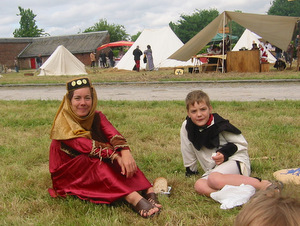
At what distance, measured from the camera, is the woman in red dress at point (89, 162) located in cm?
268

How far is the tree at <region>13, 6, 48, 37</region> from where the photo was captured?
215 ft

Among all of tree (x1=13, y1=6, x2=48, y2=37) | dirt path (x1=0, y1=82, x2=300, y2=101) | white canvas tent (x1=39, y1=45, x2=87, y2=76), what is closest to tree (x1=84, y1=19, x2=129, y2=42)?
tree (x1=13, y1=6, x2=48, y2=37)

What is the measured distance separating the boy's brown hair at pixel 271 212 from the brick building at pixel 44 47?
45.9 metres

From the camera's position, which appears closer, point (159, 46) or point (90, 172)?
point (90, 172)

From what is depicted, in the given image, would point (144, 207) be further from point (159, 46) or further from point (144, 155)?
point (159, 46)

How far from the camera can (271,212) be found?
112 cm

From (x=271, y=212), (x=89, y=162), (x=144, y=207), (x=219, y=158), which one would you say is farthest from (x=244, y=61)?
(x=271, y=212)

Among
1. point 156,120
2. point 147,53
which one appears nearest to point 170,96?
point 156,120

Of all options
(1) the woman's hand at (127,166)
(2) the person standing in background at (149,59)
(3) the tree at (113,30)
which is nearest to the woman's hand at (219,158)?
(1) the woman's hand at (127,166)

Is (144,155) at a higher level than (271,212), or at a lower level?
lower

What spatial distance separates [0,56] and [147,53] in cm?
3366

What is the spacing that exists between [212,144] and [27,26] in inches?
2803

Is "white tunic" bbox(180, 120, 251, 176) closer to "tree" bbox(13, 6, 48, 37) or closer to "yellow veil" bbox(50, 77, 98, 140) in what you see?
"yellow veil" bbox(50, 77, 98, 140)

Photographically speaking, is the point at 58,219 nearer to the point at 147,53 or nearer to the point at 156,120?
the point at 156,120
